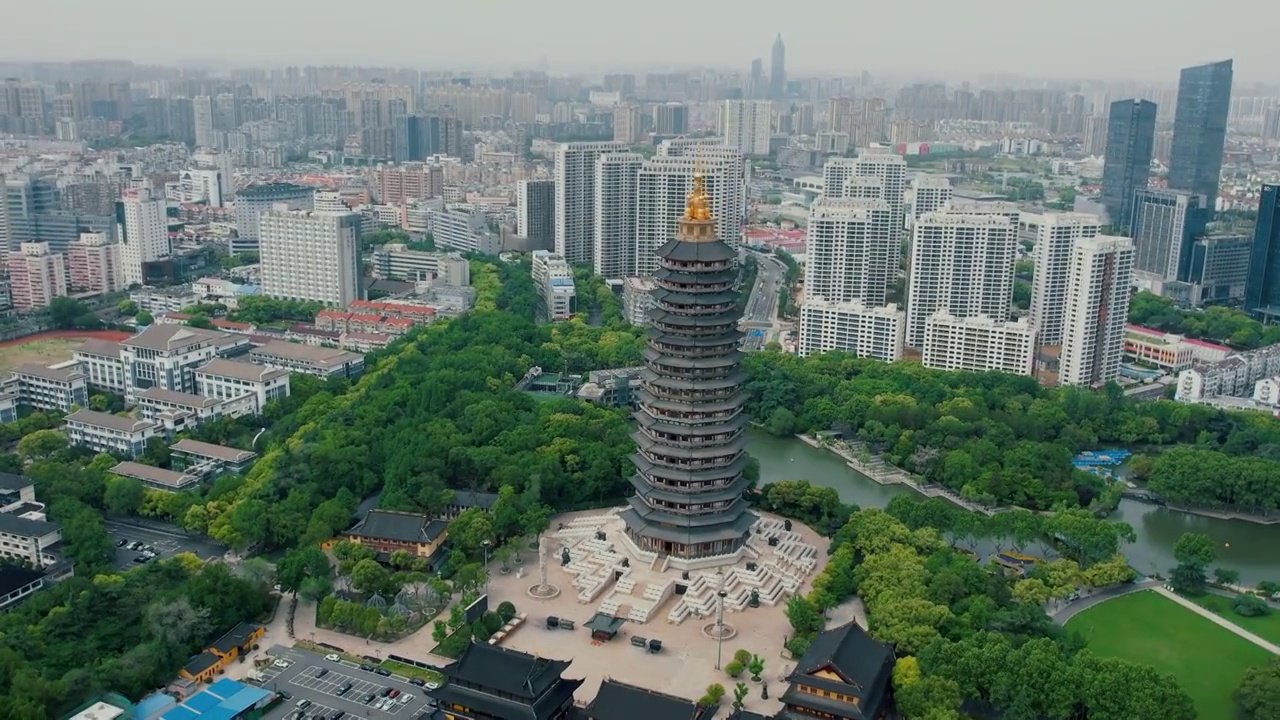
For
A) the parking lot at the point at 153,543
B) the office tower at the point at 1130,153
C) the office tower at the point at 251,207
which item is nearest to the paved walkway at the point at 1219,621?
the parking lot at the point at 153,543

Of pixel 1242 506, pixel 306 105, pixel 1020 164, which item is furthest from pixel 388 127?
pixel 1242 506

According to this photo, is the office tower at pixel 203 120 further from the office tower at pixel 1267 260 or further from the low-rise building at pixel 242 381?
the office tower at pixel 1267 260

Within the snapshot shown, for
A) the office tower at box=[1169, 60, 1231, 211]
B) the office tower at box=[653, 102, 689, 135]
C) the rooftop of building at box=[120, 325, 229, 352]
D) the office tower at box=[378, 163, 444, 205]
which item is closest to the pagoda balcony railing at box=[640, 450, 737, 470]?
the rooftop of building at box=[120, 325, 229, 352]

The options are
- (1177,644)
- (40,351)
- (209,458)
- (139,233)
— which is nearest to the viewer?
(1177,644)

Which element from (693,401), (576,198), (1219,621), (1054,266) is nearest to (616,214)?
(576,198)

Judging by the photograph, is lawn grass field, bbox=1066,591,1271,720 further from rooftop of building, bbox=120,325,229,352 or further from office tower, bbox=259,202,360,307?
office tower, bbox=259,202,360,307

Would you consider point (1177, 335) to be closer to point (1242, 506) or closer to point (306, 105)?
point (1242, 506)

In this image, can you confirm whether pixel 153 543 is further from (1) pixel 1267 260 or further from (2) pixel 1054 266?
(1) pixel 1267 260

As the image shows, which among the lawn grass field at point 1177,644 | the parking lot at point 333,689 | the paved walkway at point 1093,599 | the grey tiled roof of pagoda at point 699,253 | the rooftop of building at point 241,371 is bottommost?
the parking lot at point 333,689

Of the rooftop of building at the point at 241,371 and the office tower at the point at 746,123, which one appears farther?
the office tower at the point at 746,123
